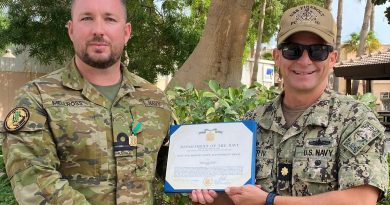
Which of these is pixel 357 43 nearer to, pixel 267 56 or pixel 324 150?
pixel 267 56

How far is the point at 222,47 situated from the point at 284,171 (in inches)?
160

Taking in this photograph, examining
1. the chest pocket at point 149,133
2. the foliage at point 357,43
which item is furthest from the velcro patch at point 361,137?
the foliage at point 357,43

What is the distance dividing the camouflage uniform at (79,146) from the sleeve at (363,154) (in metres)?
0.84

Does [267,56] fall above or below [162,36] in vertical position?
above

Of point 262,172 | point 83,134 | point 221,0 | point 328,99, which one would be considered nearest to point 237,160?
point 262,172

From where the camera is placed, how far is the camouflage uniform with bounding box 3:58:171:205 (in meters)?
1.93

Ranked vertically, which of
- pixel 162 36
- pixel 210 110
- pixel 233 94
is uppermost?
pixel 162 36

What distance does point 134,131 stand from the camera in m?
2.18

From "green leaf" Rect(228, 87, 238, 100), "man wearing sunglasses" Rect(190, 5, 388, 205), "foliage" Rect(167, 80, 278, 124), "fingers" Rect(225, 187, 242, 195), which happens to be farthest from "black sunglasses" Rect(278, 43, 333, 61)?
"green leaf" Rect(228, 87, 238, 100)

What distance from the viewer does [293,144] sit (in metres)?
2.04

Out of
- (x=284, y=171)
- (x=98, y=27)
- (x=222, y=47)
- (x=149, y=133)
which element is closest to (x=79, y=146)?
(x=149, y=133)

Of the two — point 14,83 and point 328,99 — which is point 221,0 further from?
point 14,83

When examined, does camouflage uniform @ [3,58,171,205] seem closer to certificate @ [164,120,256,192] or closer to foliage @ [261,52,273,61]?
certificate @ [164,120,256,192]

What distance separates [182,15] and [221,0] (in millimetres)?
5306
